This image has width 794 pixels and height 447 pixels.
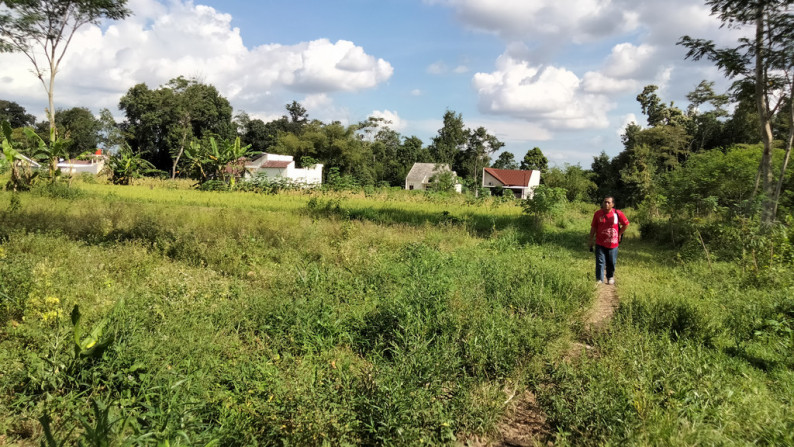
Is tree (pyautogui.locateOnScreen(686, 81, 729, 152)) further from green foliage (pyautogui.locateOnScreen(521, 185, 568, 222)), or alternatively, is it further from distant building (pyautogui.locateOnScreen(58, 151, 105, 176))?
distant building (pyautogui.locateOnScreen(58, 151, 105, 176))

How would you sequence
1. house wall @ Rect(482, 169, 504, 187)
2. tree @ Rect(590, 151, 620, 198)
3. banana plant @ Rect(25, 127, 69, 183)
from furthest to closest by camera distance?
1. house wall @ Rect(482, 169, 504, 187)
2. tree @ Rect(590, 151, 620, 198)
3. banana plant @ Rect(25, 127, 69, 183)

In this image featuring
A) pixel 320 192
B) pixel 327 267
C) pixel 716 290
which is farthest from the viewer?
pixel 320 192

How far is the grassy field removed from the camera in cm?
325

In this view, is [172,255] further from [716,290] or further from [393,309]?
[716,290]

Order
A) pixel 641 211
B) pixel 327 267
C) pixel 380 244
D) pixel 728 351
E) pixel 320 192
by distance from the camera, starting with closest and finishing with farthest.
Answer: pixel 728 351 < pixel 327 267 < pixel 380 244 < pixel 641 211 < pixel 320 192

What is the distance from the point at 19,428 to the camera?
11.0 feet

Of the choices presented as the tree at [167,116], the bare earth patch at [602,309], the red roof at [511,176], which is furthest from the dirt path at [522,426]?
the red roof at [511,176]

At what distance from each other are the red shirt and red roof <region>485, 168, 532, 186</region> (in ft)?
180

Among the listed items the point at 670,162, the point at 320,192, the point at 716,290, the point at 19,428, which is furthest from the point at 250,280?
the point at 670,162

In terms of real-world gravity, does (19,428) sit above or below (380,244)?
below

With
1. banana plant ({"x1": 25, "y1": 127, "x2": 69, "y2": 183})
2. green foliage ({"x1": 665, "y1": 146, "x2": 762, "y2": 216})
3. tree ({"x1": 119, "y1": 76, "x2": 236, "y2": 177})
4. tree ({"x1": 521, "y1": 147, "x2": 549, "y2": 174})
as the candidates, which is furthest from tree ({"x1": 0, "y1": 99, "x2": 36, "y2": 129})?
green foliage ({"x1": 665, "y1": 146, "x2": 762, "y2": 216})

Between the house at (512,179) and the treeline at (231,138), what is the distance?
2070mm

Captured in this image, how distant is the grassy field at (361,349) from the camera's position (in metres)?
3.25

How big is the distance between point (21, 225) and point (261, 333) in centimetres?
807
